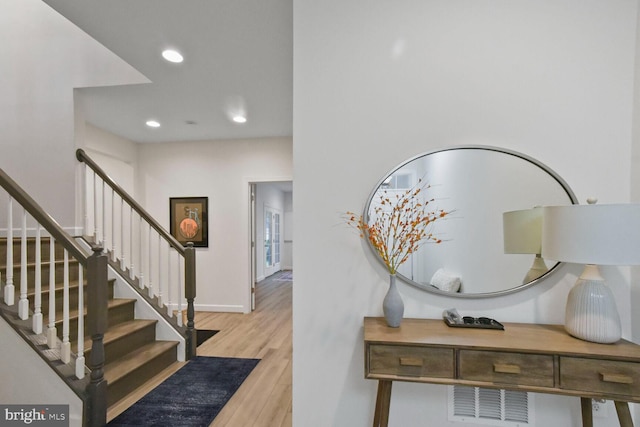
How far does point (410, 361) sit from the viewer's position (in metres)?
1.21

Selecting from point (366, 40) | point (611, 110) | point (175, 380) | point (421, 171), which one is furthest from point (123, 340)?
point (611, 110)

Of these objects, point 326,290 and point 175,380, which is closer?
point 326,290

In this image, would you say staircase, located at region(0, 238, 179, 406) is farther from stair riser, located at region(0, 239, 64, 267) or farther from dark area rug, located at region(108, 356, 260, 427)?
dark area rug, located at region(108, 356, 260, 427)

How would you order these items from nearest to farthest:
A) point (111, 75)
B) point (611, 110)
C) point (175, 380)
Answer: point (611, 110) → point (175, 380) → point (111, 75)

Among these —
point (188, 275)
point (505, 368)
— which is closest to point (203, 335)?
point (188, 275)

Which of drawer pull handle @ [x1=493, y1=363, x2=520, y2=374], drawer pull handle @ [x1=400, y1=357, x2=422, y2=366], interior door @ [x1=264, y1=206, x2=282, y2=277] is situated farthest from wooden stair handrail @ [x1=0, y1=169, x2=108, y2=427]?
interior door @ [x1=264, y1=206, x2=282, y2=277]

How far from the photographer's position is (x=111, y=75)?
113 inches

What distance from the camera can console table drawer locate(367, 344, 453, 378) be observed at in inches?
47.2

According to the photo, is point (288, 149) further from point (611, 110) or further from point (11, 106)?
point (611, 110)

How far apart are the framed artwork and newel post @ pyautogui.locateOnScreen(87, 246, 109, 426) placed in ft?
8.68

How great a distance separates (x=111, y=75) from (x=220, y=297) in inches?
125

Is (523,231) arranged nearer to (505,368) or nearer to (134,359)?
(505,368)

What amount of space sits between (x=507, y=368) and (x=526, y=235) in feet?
2.12

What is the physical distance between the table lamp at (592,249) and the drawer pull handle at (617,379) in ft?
0.45
